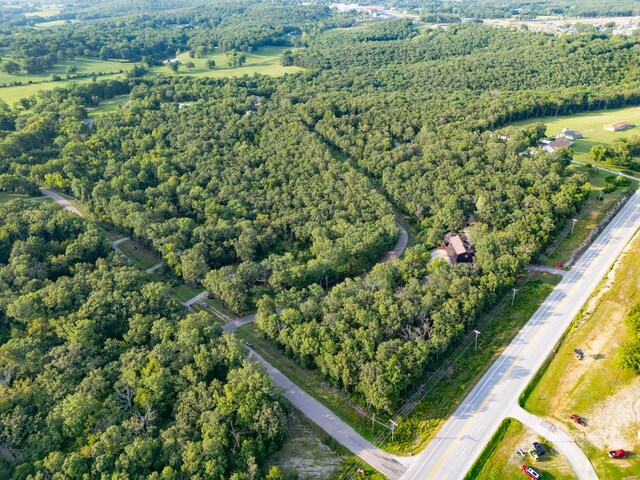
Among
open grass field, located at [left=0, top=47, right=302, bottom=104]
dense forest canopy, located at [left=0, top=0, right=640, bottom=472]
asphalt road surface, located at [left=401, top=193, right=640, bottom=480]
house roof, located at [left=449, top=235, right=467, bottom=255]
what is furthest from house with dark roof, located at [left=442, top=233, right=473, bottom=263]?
open grass field, located at [left=0, top=47, right=302, bottom=104]

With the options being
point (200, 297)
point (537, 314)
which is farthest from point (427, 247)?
point (200, 297)

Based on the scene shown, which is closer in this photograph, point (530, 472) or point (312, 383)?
point (530, 472)

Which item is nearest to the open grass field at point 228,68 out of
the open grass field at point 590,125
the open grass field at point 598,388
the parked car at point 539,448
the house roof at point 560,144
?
the open grass field at point 590,125

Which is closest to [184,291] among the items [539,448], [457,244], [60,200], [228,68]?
[60,200]

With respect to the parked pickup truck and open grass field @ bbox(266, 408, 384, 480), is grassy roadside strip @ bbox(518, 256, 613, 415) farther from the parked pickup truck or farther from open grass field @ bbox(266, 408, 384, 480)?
open grass field @ bbox(266, 408, 384, 480)

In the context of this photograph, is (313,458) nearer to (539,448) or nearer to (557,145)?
(539,448)

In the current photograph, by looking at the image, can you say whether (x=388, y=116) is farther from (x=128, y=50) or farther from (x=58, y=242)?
(x=128, y=50)

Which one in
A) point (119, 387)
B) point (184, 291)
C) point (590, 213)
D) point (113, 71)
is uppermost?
point (113, 71)
